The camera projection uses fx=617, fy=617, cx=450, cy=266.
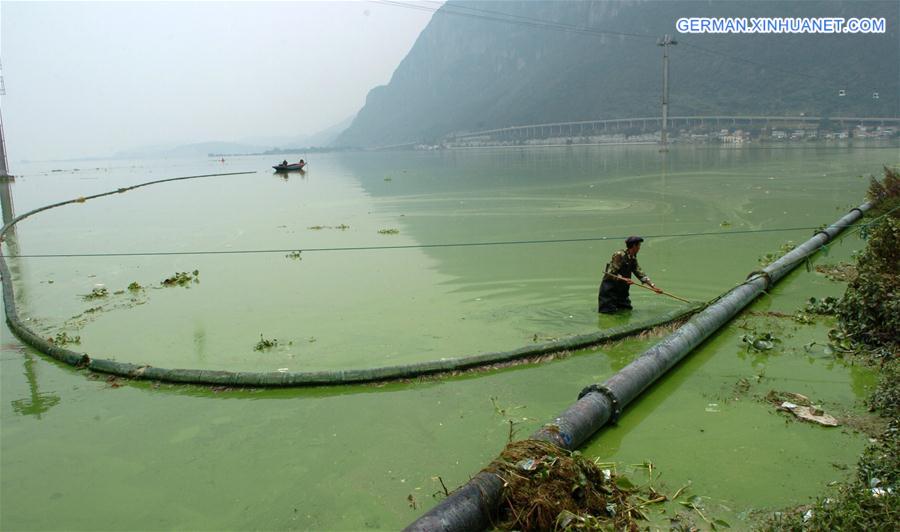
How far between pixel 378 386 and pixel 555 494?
2900 millimetres

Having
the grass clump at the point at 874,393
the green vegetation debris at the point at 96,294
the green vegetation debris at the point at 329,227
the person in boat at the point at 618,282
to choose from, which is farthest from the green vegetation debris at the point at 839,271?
the green vegetation debris at the point at 96,294

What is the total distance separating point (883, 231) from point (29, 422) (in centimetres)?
929

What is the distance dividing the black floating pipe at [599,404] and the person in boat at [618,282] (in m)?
1.13

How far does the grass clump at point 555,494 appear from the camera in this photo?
144 inches

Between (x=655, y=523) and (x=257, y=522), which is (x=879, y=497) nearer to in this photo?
(x=655, y=523)

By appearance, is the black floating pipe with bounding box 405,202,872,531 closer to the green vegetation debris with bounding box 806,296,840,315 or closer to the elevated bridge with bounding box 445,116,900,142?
the green vegetation debris with bounding box 806,296,840,315

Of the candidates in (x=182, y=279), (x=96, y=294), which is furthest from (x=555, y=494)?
(x=96, y=294)

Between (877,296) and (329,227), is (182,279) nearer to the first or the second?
(329,227)

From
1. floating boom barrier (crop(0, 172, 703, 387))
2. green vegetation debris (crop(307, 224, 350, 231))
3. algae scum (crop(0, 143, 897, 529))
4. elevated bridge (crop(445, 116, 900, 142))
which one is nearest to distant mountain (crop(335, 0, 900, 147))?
elevated bridge (crop(445, 116, 900, 142))

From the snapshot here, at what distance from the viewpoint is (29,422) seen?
5879 mm

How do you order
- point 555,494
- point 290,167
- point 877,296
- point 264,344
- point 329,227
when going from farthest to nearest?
point 290,167 → point 329,227 → point 264,344 → point 877,296 → point 555,494

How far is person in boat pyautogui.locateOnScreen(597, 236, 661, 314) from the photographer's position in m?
8.15

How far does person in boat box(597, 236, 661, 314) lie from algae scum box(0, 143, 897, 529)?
8.3 inches

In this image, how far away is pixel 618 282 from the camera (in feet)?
27.1
